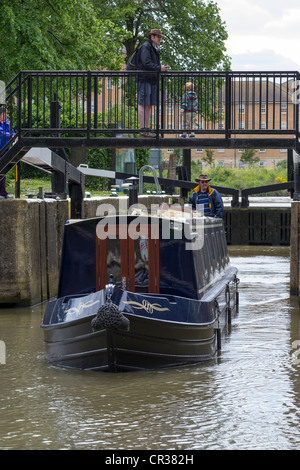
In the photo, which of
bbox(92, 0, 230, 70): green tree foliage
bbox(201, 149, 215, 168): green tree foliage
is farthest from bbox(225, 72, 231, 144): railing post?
bbox(201, 149, 215, 168): green tree foliage

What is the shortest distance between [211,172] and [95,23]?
138 feet

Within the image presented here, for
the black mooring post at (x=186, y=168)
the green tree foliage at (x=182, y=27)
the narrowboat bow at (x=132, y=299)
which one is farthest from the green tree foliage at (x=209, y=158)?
the narrowboat bow at (x=132, y=299)

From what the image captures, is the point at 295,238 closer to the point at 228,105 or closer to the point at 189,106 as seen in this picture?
the point at 228,105

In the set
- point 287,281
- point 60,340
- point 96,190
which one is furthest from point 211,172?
point 60,340

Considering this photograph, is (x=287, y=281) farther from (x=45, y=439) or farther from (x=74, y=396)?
(x=45, y=439)

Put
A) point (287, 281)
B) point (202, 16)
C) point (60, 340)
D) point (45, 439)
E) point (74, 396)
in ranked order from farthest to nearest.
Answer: point (202, 16), point (287, 281), point (60, 340), point (74, 396), point (45, 439)

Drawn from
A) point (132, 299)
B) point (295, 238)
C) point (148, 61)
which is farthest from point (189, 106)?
point (132, 299)

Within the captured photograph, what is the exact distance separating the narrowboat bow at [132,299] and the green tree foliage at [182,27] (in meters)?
A: 36.1

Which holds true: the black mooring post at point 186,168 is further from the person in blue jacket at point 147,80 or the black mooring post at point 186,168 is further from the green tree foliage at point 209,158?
the green tree foliage at point 209,158

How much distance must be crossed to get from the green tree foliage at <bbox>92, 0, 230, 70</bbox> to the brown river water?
116 ft

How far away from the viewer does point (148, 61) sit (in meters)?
17.1

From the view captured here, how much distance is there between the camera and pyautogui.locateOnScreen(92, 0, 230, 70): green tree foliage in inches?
1902
